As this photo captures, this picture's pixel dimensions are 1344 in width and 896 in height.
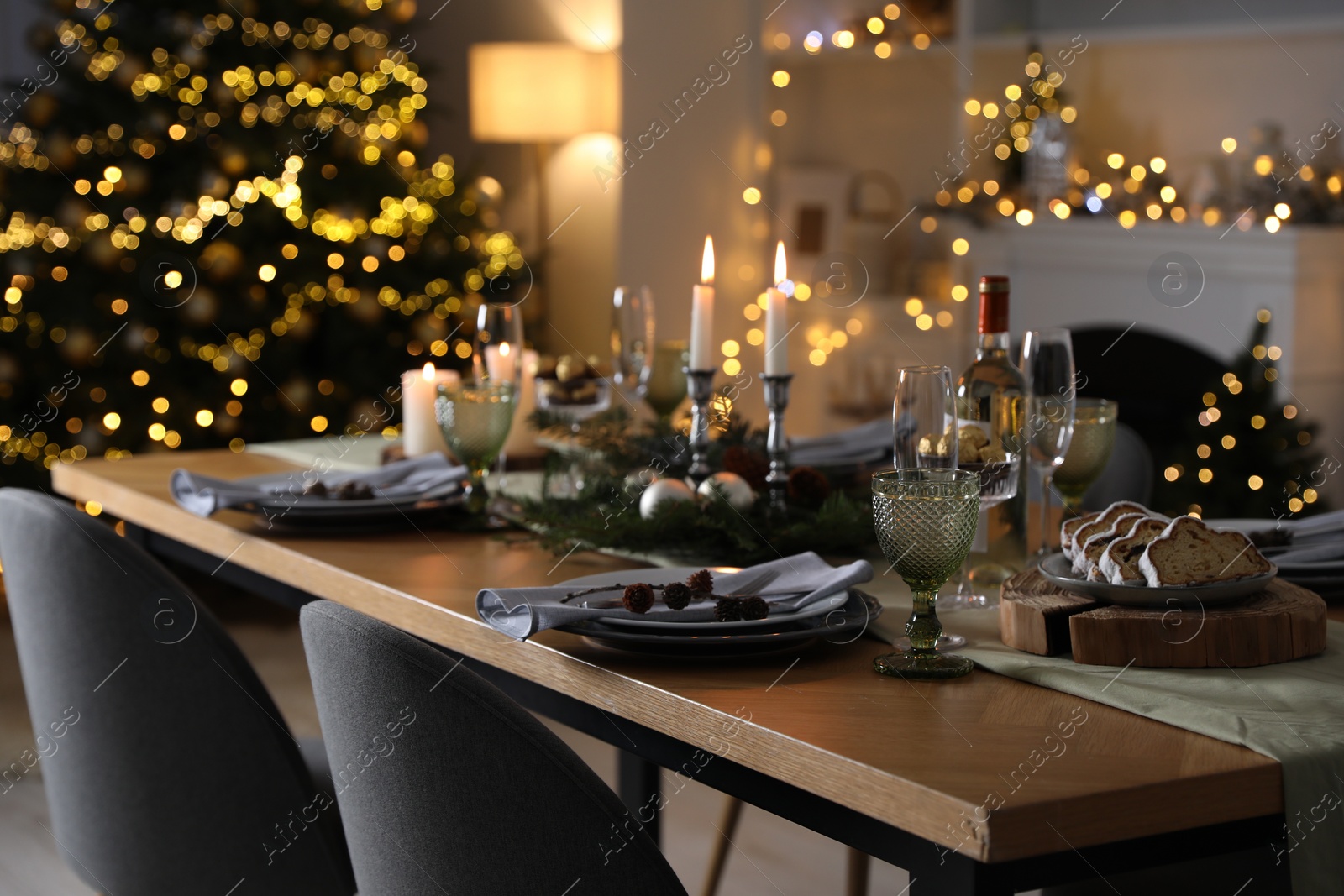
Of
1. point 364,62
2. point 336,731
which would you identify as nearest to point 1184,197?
point 364,62

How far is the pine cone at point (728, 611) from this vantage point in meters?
1.12

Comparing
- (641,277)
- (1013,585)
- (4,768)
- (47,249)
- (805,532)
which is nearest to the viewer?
(1013,585)

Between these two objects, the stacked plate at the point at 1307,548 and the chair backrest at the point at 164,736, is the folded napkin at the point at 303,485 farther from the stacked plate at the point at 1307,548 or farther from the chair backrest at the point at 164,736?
the stacked plate at the point at 1307,548

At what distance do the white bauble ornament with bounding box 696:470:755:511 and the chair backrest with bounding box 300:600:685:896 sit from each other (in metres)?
0.50

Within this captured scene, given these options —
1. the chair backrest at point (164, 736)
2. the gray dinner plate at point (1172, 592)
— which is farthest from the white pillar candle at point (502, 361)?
the gray dinner plate at point (1172, 592)

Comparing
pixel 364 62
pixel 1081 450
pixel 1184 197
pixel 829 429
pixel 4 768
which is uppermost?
pixel 364 62

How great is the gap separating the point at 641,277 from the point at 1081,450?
11.0ft

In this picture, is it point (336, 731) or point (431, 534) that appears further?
point (431, 534)

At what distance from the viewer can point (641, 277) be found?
4.70 m

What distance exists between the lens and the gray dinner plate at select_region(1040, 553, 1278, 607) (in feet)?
3.50

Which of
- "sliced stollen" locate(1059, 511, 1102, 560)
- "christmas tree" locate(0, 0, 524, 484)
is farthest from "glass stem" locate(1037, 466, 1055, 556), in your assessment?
"christmas tree" locate(0, 0, 524, 484)

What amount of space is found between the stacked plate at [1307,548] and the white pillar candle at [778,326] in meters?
0.46

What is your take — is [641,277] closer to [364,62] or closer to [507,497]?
[364,62]

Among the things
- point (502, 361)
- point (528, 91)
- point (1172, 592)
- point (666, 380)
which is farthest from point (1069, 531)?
point (528, 91)
